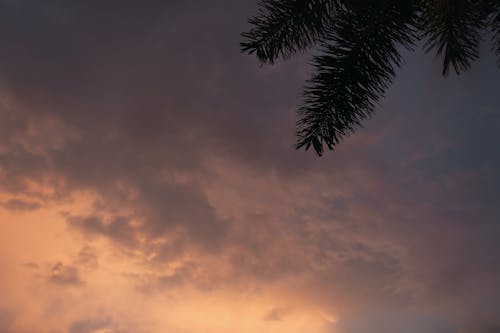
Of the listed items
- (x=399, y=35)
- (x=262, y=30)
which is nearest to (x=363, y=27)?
(x=399, y=35)

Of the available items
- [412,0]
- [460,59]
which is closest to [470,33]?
[460,59]

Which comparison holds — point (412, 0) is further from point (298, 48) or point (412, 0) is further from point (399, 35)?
point (298, 48)

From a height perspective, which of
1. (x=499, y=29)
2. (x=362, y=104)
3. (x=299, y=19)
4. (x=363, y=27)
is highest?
(x=299, y=19)

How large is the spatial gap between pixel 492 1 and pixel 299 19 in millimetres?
2774

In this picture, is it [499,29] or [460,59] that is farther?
[460,59]

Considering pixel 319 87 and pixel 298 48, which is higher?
pixel 298 48

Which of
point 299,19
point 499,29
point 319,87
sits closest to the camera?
point 499,29

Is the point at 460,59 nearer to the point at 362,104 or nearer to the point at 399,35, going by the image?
the point at 399,35

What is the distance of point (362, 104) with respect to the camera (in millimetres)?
6848

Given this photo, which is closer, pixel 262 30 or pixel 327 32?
pixel 327 32

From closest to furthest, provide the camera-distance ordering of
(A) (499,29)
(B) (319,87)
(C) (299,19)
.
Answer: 1. (A) (499,29)
2. (B) (319,87)
3. (C) (299,19)

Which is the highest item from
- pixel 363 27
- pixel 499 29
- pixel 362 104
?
pixel 363 27

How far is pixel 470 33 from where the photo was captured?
723cm

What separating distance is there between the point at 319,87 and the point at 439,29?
2079 mm
